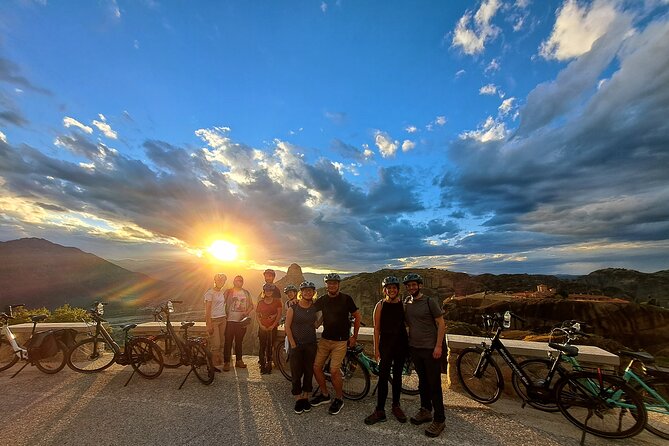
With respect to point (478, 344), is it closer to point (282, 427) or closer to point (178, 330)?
point (282, 427)

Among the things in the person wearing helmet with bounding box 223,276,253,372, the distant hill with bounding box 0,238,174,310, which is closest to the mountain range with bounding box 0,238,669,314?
the distant hill with bounding box 0,238,174,310

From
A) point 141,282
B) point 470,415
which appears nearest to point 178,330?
point 470,415

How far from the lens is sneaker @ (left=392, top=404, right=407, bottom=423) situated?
4840mm

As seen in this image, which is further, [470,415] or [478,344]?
[478,344]

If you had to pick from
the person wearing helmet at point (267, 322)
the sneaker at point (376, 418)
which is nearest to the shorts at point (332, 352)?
the sneaker at point (376, 418)

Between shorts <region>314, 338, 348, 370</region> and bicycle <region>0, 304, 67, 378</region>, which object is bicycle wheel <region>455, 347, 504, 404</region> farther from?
bicycle <region>0, 304, 67, 378</region>

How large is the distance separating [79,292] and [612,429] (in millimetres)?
170381

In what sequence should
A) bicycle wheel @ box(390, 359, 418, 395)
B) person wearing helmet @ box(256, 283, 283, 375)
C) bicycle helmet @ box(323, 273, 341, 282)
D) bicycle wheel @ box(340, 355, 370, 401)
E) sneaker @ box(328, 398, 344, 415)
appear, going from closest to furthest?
sneaker @ box(328, 398, 344, 415) < bicycle helmet @ box(323, 273, 341, 282) < bicycle wheel @ box(340, 355, 370, 401) < bicycle wheel @ box(390, 359, 418, 395) < person wearing helmet @ box(256, 283, 283, 375)

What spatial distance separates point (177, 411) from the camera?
5.42 metres

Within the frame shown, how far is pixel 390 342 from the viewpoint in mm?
4977

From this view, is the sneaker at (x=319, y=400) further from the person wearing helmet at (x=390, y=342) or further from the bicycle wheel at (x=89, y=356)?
the bicycle wheel at (x=89, y=356)

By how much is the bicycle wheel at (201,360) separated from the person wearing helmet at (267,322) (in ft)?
3.72

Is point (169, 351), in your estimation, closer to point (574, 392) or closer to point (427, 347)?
point (427, 347)

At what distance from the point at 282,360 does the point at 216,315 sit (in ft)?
6.49
